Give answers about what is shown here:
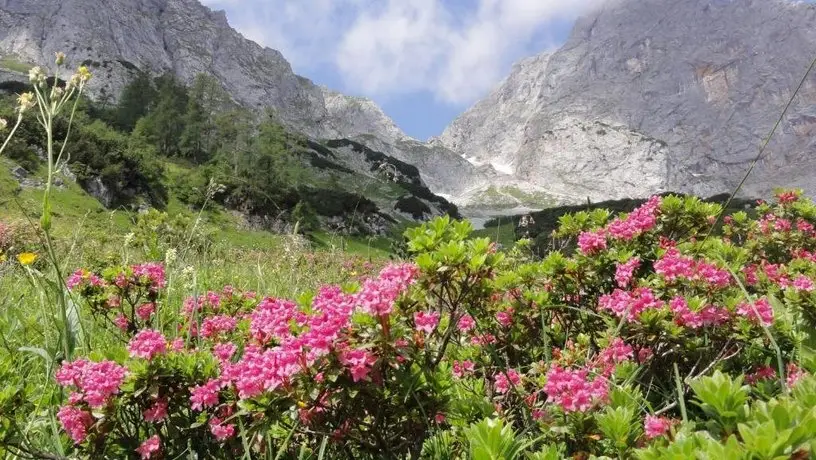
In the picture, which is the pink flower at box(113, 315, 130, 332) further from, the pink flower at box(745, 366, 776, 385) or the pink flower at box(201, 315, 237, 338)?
the pink flower at box(745, 366, 776, 385)

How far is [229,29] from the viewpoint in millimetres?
162875

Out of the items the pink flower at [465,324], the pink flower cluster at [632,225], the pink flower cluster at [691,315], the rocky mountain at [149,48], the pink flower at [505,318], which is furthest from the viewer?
the rocky mountain at [149,48]

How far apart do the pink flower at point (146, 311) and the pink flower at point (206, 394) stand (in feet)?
5.74

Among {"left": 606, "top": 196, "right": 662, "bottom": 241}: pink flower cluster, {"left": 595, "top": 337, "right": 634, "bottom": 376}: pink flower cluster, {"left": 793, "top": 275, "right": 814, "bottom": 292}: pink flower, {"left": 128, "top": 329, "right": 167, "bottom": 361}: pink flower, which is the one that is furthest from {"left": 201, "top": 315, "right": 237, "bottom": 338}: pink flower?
{"left": 793, "top": 275, "right": 814, "bottom": 292}: pink flower

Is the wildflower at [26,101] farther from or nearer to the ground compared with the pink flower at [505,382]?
farther from the ground

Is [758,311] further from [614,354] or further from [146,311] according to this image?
[146,311]

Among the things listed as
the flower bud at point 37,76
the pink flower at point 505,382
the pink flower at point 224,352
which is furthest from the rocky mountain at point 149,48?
the pink flower at point 505,382

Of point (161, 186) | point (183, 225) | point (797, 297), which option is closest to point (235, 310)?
point (797, 297)

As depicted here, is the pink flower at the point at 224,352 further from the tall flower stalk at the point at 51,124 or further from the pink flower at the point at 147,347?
the tall flower stalk at the point at 51,124

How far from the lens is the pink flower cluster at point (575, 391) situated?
2.12m

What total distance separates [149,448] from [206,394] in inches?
12.6

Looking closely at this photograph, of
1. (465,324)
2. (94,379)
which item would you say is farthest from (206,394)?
(465,324)

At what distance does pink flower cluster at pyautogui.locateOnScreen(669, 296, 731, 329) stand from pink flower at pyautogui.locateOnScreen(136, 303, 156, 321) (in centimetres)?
327

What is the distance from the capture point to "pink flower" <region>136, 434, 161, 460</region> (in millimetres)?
2100
